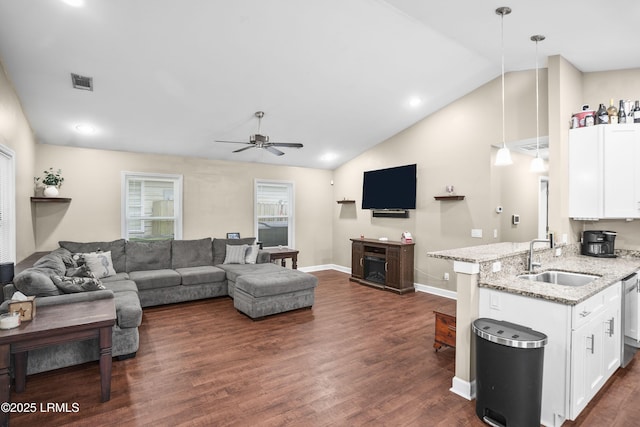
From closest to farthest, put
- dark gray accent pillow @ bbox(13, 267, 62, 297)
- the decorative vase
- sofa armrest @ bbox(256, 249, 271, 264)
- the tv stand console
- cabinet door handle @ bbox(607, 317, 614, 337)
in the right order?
cabinet door handle @ bbox(607, 317, 614, 337) → dark gray accent pillow @ bbox(13, 267, 62, 297) → the decorative vase → the tv stand console → sofa armrest @ bbox(256, 249, 271, 264)

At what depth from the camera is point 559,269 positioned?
305cm

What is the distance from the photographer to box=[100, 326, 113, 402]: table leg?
96.7 inches

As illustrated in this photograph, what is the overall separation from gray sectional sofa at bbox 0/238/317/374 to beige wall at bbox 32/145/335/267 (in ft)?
1.70

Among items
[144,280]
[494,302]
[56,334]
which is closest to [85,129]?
[144,280]

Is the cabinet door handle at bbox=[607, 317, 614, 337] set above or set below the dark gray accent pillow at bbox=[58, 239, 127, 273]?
below

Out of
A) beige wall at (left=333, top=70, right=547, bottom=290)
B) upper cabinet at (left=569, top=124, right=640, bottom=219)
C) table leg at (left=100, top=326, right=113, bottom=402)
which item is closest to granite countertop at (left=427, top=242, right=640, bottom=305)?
upper cabinet at (left=569, top=124, right=640, bottom=219)

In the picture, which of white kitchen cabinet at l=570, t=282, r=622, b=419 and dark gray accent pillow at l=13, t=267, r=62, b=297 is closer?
white kitchen cabinet at l=570, t=282, r=622, b=419

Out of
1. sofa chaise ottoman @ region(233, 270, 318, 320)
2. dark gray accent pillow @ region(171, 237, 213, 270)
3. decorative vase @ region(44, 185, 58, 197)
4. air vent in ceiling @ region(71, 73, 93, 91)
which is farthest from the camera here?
dark gray accent pillow @ region(171, 237, 213, 270)

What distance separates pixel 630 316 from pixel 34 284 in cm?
536

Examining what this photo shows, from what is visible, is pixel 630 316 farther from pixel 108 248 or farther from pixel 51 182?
pixel 51 182

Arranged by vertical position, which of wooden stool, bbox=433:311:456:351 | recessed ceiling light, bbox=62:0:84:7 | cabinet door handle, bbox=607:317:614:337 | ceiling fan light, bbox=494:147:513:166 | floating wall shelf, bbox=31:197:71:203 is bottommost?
wooden stool, bbox=433:311:456:351

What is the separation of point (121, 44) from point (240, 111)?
1780mm

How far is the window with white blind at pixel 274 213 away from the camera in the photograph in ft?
23.4

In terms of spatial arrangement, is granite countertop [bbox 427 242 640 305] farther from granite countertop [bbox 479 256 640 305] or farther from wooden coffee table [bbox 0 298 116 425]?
wooden coffee table [bbox 0 298 116 425]
